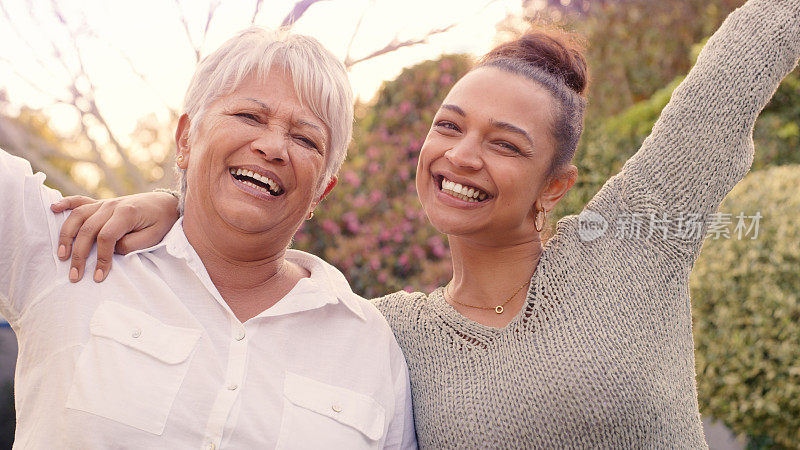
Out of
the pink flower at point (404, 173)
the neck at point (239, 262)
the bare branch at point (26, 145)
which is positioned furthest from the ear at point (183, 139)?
the bare branch at point (26, 145)

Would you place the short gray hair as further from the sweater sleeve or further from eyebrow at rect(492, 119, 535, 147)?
the sweater sleeve

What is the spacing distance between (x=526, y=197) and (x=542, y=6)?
850cm

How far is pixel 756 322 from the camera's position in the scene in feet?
12.6

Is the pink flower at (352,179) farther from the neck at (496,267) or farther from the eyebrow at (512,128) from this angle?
the eyebrow at (512,128)

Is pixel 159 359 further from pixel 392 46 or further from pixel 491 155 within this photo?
pixel 392 46

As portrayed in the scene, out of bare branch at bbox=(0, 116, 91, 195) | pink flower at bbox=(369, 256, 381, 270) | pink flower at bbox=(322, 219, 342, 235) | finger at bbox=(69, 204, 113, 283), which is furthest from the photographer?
bare branch at bbox=(0, 116, 91, 195)

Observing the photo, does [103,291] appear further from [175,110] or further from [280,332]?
[175,110]

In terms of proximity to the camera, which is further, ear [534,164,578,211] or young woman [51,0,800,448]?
ear [534,164,578,211]

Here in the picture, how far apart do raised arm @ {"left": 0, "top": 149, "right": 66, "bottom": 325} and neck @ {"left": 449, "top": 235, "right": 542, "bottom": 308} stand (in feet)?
4.08

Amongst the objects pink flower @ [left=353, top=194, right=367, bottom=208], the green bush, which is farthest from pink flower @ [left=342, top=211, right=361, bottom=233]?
the green bush

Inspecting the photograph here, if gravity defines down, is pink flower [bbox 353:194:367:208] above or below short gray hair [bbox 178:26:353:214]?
below

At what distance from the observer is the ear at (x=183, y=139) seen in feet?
6.86

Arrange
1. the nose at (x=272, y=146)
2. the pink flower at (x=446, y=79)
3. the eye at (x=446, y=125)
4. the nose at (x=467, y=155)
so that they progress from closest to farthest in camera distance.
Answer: the nose at (x=272, y=146) → the nose at (x=467, y=155) → the eye at (x=446, y=125) → the pink flower at (x=446, y=79)

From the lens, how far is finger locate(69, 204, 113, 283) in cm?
180
